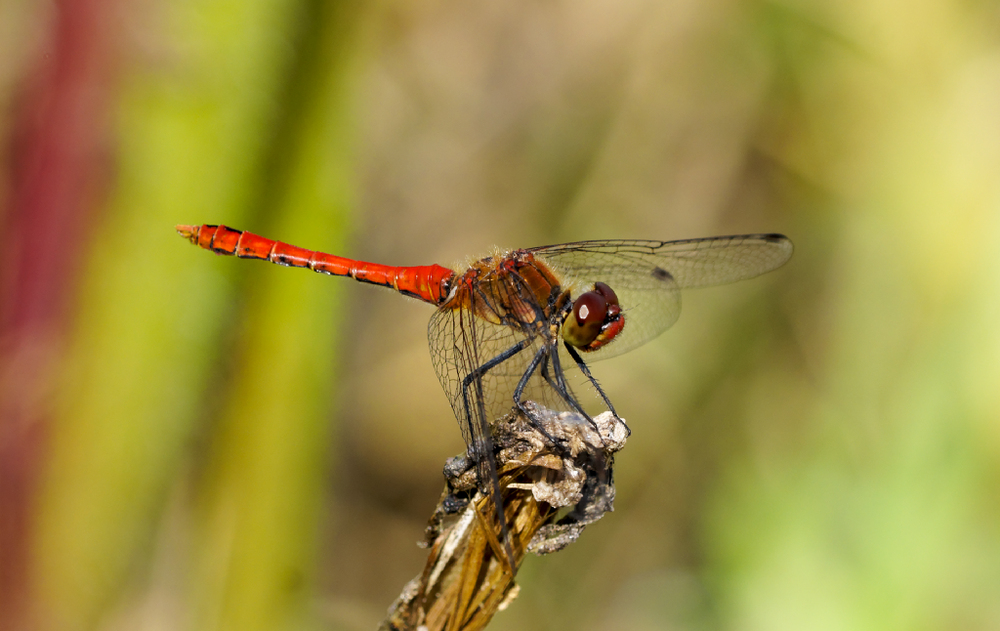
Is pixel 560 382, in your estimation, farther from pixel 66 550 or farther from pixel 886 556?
pixel 66 550

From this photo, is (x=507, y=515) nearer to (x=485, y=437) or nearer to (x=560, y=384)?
(x=485, y=437)

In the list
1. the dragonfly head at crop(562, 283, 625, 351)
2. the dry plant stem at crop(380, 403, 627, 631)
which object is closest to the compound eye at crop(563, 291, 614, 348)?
the dragonfly head at crop(562, 283, 625, 351)

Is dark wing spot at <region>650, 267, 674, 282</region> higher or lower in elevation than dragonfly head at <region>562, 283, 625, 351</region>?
higher

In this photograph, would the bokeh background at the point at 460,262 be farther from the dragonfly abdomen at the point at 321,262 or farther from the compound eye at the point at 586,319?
the compound eye at the point at 586,319

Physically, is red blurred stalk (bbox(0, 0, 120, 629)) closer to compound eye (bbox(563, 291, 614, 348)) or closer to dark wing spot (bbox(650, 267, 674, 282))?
compound eye (bbox(563, 291, 614, 348))

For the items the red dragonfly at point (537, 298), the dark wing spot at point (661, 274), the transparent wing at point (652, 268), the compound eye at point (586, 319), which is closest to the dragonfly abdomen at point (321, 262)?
the red dragonfly at point (537, 298)

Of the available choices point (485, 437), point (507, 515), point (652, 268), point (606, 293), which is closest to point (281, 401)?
point (485, 437)

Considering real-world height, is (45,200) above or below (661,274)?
above
